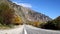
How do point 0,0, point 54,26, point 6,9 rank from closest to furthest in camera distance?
point 0,0 < point 6,9 < point 54,26

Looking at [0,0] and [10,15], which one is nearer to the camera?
[0,0]

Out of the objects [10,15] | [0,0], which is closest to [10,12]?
[10,15]

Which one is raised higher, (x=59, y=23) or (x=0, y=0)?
(x=0, y=0)

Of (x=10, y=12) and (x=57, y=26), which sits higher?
(x=10, y=12)

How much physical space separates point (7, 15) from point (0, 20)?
1520 centimetres

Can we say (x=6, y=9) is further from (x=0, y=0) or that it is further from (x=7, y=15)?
(x=0, y=0)

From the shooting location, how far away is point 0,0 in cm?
3622

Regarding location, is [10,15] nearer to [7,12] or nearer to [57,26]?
[7,12]

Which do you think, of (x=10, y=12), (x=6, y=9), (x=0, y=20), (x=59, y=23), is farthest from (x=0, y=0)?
(x=59, y=23)

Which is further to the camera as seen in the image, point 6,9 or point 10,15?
point 10,15

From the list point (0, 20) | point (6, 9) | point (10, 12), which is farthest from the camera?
point (10, 12)

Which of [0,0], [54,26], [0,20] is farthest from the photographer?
[54,26]

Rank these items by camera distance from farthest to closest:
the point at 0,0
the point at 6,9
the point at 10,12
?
the point at 10,12
the point at 6,9
the point at 0,0

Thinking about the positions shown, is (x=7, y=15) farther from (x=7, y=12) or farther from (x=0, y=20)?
(x=0, y=20)
